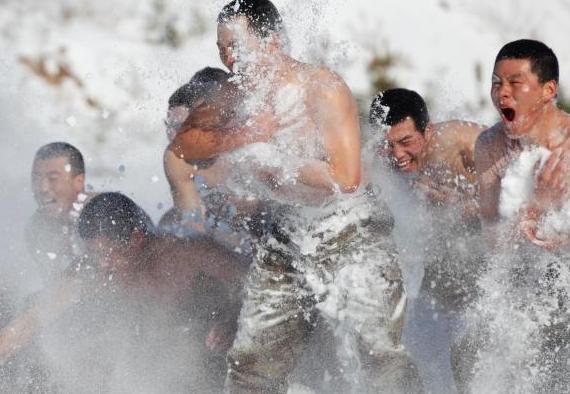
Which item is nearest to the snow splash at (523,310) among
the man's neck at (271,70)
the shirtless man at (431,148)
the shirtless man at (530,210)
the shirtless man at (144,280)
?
the shirtless man at (530,210)

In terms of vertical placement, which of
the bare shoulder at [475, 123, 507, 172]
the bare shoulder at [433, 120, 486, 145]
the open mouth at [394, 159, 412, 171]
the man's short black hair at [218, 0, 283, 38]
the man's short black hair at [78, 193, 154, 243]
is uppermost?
the man's short black hair at [218, 0, 283, 38]

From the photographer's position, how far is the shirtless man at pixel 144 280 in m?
3.95

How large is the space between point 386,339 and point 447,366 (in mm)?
1243

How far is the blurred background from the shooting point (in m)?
9.29

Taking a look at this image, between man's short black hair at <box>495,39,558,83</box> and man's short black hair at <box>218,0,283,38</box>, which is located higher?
man's short black hair at <box>218,0,283,38</box>

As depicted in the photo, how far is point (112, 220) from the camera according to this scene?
156 inches

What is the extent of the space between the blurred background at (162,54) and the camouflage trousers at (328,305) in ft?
12.2

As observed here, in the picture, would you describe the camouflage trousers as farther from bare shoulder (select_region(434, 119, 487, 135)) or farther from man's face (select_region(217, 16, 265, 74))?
bare shoulder (select_region(434, 119, 487, 135))

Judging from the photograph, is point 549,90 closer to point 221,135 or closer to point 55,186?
point 221,135

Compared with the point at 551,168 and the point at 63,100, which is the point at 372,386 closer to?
the point at 551,168

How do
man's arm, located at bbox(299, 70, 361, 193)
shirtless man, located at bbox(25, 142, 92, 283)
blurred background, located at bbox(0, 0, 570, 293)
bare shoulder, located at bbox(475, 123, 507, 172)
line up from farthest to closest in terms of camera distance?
blurred background, located at bbox(0, 0, 570, 293)
shirtless man, located at bbox(25, 142, 92, 283)
bare shoulder, located at bbox(475, 123, 507, 172)
man's arm, located at bbox(299, 70, 361, 193)

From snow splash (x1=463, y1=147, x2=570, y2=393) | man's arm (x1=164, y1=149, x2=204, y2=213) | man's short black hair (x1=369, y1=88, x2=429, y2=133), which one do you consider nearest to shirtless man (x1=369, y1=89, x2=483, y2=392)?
man's short black hair (x1=369, y1=88, x2=429, y2=133)

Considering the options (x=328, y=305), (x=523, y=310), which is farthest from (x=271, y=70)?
(x=523, y=310)

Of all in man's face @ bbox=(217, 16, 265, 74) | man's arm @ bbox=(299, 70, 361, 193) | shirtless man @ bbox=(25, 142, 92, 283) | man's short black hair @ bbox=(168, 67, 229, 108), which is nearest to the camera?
man's arm @ bbox=(299, 70, 361, 193)
